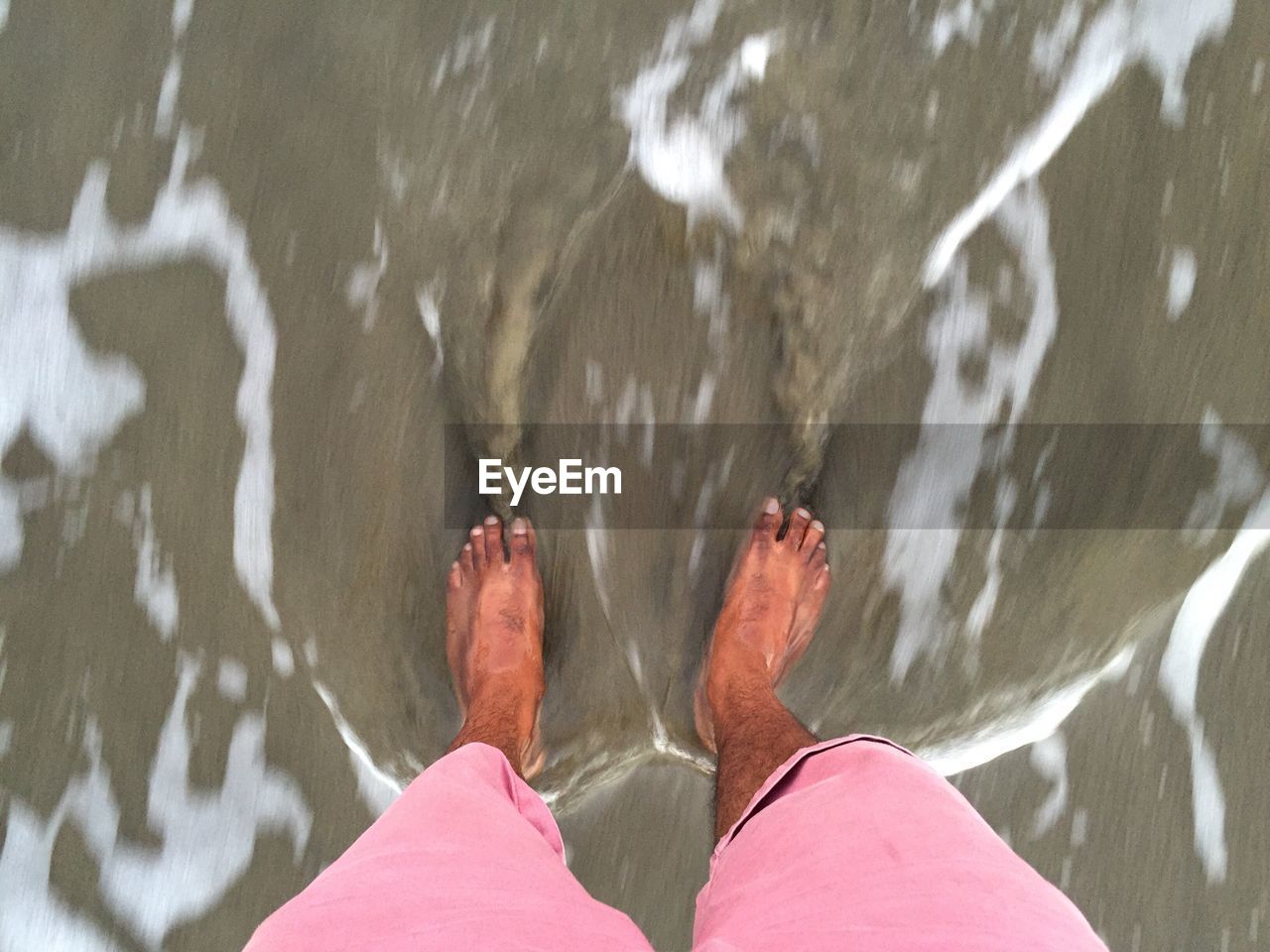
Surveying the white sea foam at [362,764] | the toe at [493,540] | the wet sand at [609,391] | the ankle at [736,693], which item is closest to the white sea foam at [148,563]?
the wet sand at [609,391]

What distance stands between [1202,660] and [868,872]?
0.85 meters

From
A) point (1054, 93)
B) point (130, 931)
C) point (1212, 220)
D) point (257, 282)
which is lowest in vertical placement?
point (130, 931)

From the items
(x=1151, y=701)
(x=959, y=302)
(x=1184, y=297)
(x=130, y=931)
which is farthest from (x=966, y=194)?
(x=130, y=931)

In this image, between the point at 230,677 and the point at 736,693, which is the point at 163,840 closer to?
the point at 230,677

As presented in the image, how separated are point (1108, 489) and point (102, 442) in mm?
1585

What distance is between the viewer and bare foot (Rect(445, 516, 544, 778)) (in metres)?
1.31

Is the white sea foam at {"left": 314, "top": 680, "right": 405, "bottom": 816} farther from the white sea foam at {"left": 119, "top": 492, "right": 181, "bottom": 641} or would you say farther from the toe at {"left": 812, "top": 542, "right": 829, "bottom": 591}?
the toe at {"left": 812, "top": 542, "right": 829, "bottom": 591}

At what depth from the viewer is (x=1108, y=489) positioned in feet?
4.12

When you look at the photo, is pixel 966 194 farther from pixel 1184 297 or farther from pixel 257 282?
pixel 257 282

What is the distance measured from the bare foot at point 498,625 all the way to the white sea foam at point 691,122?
57cm

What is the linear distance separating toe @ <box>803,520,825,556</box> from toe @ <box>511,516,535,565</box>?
17.4 inches

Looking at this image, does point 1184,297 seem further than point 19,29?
No

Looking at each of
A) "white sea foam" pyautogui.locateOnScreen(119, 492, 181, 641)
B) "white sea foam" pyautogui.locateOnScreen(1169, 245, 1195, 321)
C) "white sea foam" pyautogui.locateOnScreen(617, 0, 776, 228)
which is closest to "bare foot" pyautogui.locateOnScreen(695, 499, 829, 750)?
"white sea foam" pyautogui.locateOnScreen(617, 0, 776, 228)

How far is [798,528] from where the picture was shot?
1.32m
